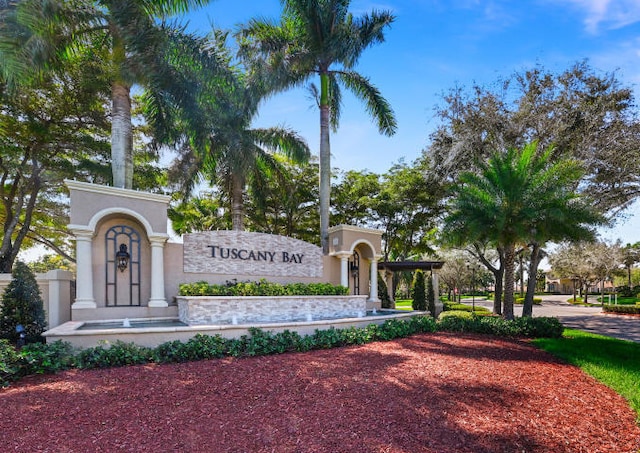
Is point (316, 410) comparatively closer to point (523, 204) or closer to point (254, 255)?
point (254, 255)

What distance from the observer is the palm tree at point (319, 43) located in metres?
14.3

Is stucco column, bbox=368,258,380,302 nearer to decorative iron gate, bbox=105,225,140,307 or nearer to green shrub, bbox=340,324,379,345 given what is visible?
green shrub, bbox=340,324,379,345

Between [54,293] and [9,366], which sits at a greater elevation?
[54,293]

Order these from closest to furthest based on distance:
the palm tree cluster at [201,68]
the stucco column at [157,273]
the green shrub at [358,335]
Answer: the green shrub at [358,335]
the palm tree cluster at [201,68]
the stucco column at [157,273]

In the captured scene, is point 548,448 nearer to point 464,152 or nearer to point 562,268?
point 464,152

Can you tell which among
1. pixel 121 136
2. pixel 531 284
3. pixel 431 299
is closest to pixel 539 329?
pixel 531 284

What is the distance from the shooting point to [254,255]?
1286cm

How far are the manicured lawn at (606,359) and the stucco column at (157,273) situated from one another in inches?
446

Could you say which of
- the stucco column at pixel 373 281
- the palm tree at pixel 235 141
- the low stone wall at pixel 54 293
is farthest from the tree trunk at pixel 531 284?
the low stone wall at pixel 54 293

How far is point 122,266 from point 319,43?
11.7m

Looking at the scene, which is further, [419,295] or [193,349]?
[419,295]

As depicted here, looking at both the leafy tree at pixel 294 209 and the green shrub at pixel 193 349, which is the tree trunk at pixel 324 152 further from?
the green shrub at pixel 193 349

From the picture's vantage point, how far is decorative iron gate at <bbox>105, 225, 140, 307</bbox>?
10414mm

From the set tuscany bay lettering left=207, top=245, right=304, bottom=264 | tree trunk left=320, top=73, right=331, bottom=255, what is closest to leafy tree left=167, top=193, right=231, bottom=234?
tree trunk left=320, top=73, right=331, bottom=255
